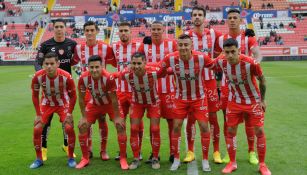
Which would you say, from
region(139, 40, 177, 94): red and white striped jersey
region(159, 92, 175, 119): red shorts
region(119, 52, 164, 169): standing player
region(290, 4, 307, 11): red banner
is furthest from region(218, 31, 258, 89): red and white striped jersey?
region(290, 4, 307, 11): red banner

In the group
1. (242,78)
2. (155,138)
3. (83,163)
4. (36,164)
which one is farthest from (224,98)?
(36,164)

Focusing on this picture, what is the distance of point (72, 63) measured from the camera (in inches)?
294

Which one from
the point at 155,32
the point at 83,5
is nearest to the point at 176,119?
the point at 155,32

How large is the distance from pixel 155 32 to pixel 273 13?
127ft

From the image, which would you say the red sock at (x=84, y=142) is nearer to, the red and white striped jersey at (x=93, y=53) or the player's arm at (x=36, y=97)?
the player's arm at (x=36, y=97)

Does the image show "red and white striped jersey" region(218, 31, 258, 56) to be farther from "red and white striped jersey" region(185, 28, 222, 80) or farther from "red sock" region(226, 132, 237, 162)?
"red sock" region(226, 132, 237, 162)

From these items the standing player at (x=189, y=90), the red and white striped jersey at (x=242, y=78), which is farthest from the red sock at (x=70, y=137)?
the red and white striped jersey at (x=242, y=78)

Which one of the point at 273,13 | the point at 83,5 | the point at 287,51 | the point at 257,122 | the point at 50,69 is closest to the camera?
the point at 257,122

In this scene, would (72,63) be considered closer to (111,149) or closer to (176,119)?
(111,149)

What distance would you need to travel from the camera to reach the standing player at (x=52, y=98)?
21.7 ft

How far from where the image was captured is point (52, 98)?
6832mm

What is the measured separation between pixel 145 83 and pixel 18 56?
33.0 meters

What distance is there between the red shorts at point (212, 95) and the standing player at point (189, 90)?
0.27 meters

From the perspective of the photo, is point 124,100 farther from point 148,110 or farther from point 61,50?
point 61,50
